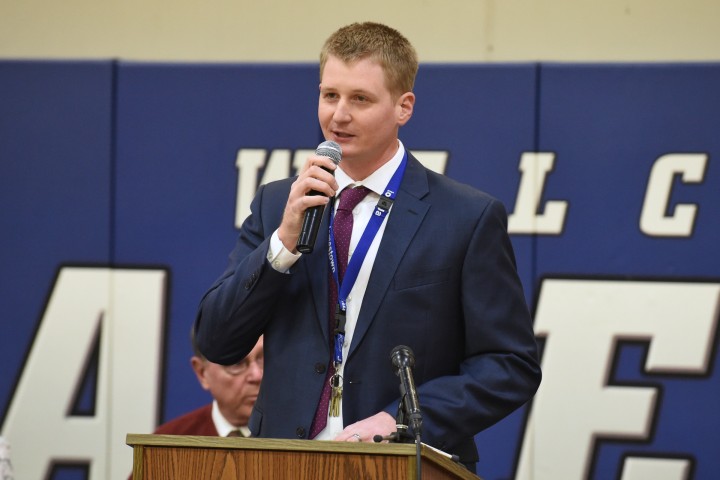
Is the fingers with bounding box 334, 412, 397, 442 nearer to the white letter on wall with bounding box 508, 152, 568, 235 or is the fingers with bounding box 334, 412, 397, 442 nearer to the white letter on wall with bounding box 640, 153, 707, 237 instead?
the white letter on wall with bounding box 508, 152, 568, 235

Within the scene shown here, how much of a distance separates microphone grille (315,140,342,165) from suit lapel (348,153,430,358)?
20 centimetres

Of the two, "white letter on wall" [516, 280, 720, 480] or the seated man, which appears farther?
"white letter on wall" [516, 280, 720, 480]

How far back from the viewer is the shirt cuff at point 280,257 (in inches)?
98.6

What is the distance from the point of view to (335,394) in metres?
2.57

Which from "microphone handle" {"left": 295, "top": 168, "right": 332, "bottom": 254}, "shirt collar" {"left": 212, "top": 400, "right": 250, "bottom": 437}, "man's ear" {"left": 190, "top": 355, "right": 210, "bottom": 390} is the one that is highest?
"microphone handle" {"left": 295, "top": 168, "right": 332, "bottom": 254}

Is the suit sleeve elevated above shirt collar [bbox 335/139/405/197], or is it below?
below

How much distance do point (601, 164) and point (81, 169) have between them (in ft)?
6.70

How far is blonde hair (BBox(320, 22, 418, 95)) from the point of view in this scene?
2.62 meters

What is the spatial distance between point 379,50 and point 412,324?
564mm

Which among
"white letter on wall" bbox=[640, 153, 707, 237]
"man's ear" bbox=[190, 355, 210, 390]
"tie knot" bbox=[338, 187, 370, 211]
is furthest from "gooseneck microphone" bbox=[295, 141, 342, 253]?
"white letter on wall" bbox=[640, 153, 707, 237]

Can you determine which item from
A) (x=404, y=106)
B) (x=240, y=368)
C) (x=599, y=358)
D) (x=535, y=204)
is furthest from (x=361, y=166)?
(x=599, y=358)

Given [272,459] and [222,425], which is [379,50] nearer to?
[272,459]

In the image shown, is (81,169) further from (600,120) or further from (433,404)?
(433,404)

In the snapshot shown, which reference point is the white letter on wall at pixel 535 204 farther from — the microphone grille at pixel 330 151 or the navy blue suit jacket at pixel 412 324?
the microphone grille at pixel 330 151
